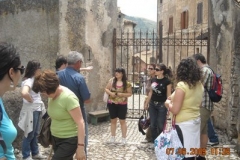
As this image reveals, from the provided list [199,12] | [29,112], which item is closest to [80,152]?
[29,112]

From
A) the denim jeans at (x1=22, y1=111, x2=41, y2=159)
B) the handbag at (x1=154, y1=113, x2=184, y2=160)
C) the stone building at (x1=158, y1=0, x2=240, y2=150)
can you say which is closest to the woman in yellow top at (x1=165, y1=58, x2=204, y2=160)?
the handbag at (x1=154, y1=113, x2=184, y2=160)

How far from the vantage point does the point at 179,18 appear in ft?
81.3

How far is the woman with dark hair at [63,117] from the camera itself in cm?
343

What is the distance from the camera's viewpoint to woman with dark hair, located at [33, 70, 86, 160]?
3.43 m

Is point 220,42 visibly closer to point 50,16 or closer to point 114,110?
point 114,110

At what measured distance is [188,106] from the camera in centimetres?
399

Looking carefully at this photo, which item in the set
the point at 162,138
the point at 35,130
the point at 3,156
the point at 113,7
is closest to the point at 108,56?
the point at 113,7

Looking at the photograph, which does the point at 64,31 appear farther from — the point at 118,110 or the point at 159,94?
the point at 159,94

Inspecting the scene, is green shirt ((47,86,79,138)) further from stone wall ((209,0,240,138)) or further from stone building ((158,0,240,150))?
stone wall ((209,0,240,138))

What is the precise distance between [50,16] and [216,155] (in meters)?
5.39

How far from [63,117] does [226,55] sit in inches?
205

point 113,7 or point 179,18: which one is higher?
point 179,18

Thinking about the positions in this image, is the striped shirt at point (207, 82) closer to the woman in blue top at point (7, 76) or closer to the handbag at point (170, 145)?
the handbag at point (170, 145)

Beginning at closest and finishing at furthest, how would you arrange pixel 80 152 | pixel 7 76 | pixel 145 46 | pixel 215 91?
pixel 7 76, pixel 80 152, pixel 215 91, pixel 145 46
